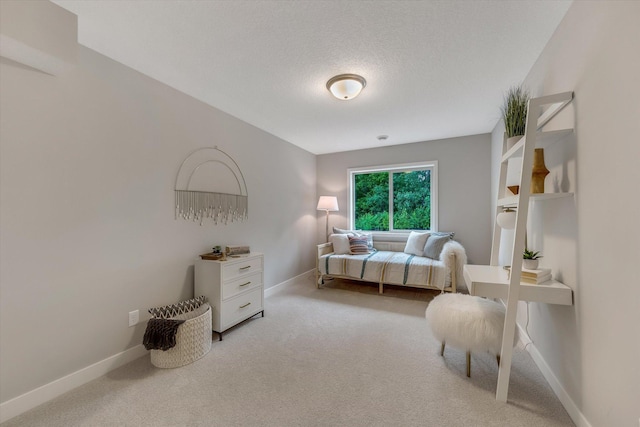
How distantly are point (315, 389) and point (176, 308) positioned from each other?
139 cm

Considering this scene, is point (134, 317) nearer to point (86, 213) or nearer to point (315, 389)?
point (86, 213)

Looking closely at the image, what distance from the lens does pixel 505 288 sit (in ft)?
5.21

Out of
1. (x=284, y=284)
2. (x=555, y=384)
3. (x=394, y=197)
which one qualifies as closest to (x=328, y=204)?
(x=394, y=197)

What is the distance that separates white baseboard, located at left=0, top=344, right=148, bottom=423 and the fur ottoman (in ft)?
7.99

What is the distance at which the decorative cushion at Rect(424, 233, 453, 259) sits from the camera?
11.7 ft

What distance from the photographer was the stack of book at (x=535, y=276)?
151 cm

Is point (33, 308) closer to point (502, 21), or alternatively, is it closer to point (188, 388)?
point (188, 388)

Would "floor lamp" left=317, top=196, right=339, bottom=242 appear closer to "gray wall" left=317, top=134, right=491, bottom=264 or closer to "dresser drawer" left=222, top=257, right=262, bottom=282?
"gray wall" left=317, top=134, right=491, bottom=264

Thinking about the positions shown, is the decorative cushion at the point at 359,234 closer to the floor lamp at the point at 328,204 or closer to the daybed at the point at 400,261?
the daybed at the point at 400,261

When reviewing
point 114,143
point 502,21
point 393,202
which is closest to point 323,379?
point 114,143

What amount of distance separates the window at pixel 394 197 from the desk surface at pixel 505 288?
2371 millimetres

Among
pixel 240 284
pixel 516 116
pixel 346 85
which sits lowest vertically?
pixel 240 284

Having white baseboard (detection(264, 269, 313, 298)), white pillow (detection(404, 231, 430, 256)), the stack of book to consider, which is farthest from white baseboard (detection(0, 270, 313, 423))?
white pillow (detection(404, 231, 430, 256))

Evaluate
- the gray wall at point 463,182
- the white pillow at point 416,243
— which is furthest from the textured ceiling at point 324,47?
the white pillow at point 416,243
